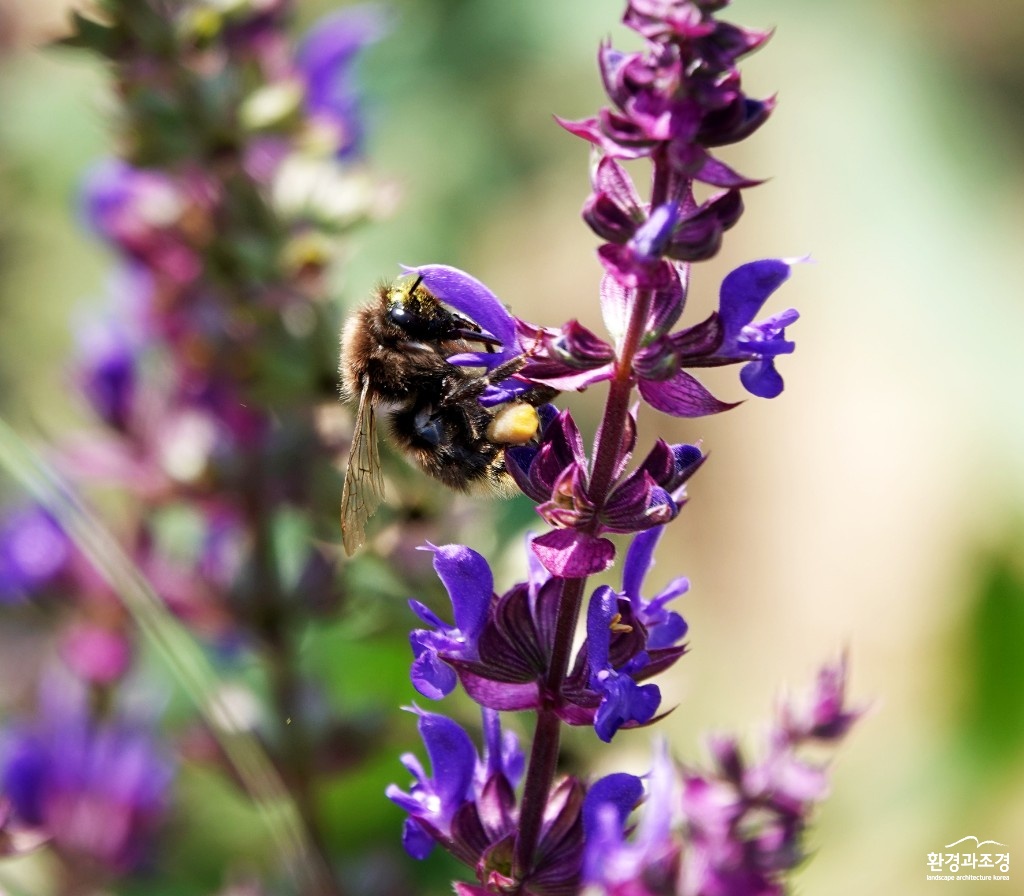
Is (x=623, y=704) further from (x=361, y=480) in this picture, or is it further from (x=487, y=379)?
(x=361, y=480)

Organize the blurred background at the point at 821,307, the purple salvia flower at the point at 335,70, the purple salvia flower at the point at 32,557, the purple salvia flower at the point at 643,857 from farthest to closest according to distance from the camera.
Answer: the blurred background at the point at 821,307, the purple salvia flower at the point at 32,557, the purple salvia flower at the point at 335,70, the purple salvia flower at the point at 643,857

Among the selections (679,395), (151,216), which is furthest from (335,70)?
(679,395)

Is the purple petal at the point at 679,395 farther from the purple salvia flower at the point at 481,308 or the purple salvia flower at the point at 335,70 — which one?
the purple salvia flower at the point at 335,70

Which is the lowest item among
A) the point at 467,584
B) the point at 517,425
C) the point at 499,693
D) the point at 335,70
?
the point at 499,693

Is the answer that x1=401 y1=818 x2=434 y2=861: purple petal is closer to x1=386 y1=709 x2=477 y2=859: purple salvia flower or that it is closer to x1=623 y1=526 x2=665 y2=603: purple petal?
x1=386 y1=709 x2=477 y2=859: purple salvia flower

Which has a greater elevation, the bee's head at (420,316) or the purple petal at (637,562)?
the bee's head at (420,316)

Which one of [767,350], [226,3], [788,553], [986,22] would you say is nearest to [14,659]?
[226,3]

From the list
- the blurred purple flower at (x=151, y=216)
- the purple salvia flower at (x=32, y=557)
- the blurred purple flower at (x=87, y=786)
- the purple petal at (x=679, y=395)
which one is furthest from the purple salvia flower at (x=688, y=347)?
the purple salvia flower at (x=32, y=557)

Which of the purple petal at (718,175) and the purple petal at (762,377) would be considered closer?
the purple petal at (718,175)
